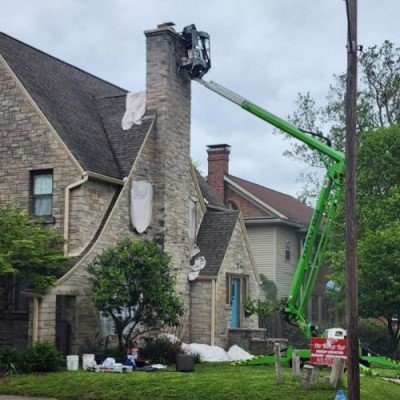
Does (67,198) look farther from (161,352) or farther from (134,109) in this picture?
(134,109)

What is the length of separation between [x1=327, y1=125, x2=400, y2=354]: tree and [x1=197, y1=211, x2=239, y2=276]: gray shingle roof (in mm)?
5034

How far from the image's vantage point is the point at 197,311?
2652 centimetres

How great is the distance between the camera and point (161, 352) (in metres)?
22.7

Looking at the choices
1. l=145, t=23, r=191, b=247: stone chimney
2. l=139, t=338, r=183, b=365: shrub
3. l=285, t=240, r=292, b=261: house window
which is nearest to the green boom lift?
l=139, t=338, r=183, b=365: shrub

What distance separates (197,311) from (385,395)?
1096cm

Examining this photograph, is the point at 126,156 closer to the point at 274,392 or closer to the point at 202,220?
the point at 202,220

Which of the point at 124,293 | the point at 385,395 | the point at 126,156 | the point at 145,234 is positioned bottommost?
the point at 385,395

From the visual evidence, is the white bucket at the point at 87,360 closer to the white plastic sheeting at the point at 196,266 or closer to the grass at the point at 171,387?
the grass at the point at 171,387

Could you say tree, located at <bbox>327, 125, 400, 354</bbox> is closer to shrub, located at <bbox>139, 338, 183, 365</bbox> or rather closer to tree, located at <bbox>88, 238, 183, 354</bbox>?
shrub, located at <bbox>139, 338, 183, 365</bbox>

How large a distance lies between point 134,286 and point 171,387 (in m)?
5.15

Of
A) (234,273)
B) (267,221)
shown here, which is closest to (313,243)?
(234,273)

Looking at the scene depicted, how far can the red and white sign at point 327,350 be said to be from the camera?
16.7m

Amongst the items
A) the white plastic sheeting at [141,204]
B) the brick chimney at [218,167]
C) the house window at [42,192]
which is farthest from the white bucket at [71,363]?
the brick chimney at [218,167]

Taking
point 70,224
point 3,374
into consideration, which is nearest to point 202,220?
point 70,224
